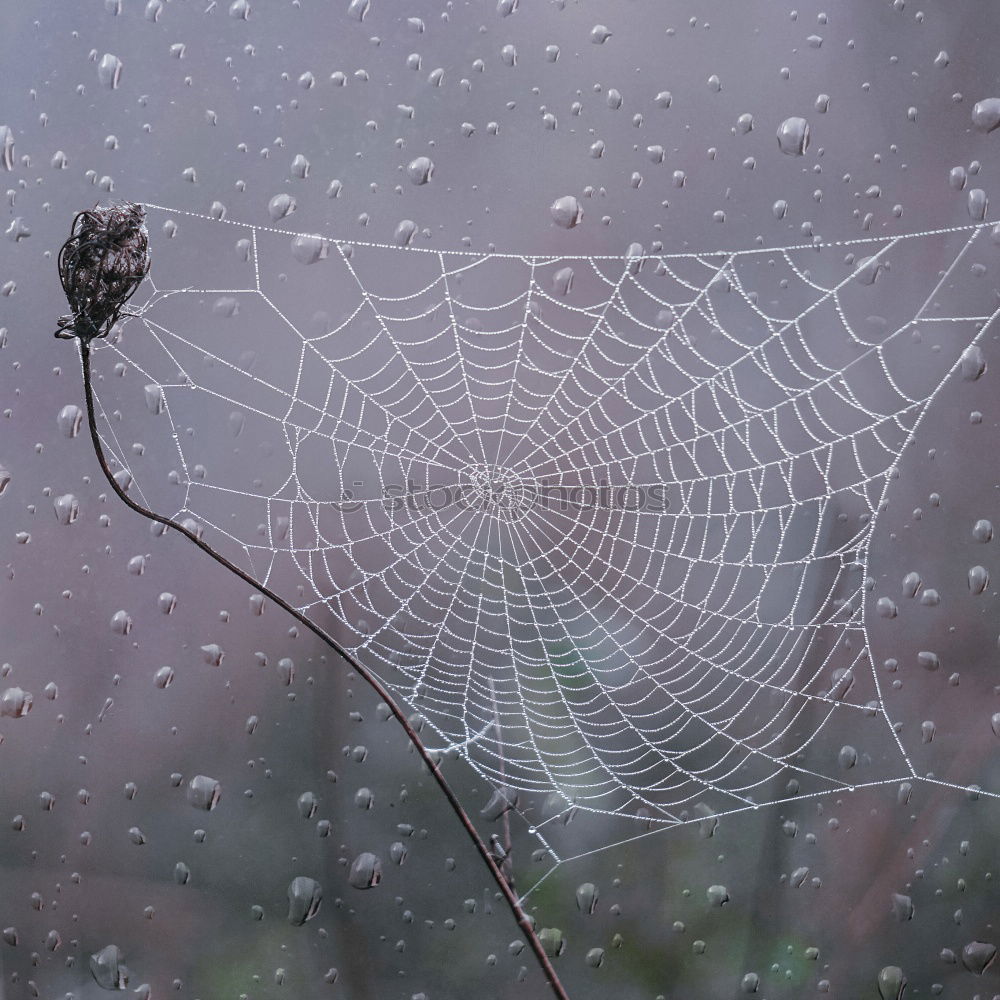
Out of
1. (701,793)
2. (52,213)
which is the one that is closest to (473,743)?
Result: (701,793)

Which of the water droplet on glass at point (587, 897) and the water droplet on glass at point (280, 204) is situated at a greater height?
the water droplet on glass at point (280, 204)

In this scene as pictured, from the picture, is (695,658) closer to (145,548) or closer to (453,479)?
(453,479)

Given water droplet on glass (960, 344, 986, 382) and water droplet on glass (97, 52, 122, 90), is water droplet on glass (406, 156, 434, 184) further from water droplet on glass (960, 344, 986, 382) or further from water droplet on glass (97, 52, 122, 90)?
water droplet on glass (960, 344, 986, 382)

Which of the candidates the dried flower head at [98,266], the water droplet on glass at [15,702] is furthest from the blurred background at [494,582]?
the dried flower head at [98,266]

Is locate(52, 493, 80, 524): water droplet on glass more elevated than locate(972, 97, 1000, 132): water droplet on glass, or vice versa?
locate(972, 97, 1000, 132): water droplet on glass

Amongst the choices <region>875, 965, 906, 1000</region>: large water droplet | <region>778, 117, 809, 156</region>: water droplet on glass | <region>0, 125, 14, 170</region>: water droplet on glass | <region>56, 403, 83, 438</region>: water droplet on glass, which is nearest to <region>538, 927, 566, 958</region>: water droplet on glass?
<region>875, 965, 906, 1000</region>: large water droplet

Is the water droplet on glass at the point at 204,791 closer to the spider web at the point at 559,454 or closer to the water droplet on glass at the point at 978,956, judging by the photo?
the spider web at the point at 559,454

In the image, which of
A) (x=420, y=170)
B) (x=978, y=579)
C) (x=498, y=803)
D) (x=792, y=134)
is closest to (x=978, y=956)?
(x=978, y=579)
